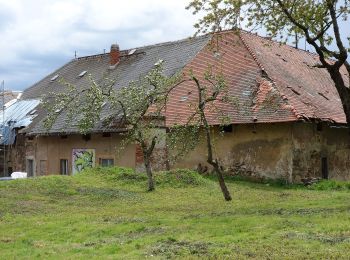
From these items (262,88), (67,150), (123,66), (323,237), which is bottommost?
(323,237)

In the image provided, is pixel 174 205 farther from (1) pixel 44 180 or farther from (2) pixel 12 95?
(2) pixel 12 95

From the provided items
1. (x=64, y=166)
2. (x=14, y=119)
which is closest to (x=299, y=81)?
(x=64, y=166)

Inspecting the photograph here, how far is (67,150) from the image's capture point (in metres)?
32.5

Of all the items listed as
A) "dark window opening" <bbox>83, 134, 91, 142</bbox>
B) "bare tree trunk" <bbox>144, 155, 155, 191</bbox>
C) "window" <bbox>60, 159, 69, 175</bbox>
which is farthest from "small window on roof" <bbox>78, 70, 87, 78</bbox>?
"bare tree trunk" <bbox>144, 155, 155, 191</bbox>

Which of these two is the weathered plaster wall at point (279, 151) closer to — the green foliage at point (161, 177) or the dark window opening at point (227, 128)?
the dark window opening at point (227, 128)

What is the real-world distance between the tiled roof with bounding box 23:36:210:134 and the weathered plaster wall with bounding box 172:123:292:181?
20.1 feet

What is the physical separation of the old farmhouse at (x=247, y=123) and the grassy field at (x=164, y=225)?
194 inches

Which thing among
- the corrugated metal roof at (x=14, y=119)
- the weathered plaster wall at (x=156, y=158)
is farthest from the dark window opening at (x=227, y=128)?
the corrugated metal roof at (x=14, y=119)

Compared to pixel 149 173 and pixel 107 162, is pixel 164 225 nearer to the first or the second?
pixel 149 173

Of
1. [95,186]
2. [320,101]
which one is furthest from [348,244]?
[320,101]

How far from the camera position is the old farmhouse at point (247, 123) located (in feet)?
81.6

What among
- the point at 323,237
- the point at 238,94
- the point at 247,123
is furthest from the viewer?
the point at 238,94

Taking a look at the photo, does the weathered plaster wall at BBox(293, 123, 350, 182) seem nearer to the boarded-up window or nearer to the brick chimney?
the brick chimney

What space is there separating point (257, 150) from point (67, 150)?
12599 millimetres
